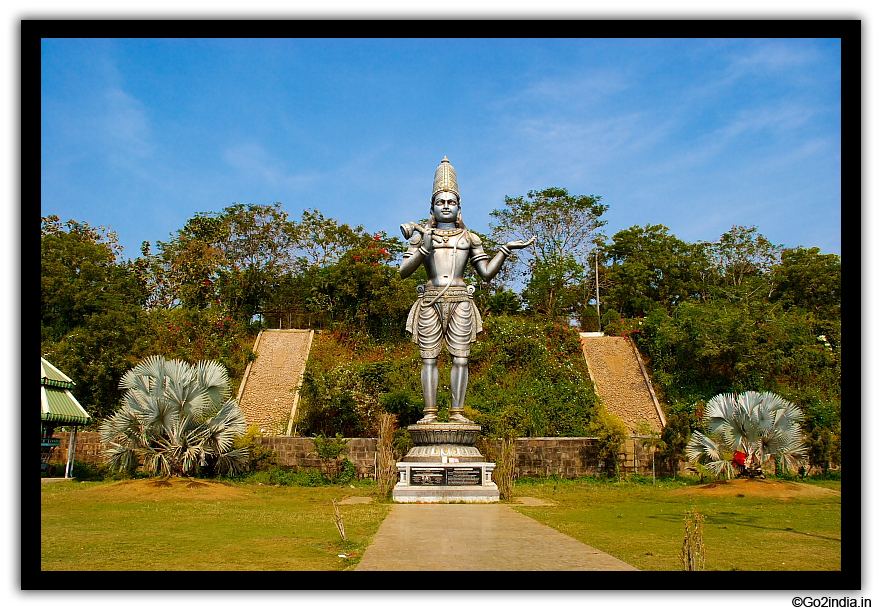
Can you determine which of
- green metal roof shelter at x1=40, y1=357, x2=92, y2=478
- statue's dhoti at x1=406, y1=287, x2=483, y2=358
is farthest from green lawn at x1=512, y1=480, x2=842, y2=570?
green metal roof shelter at x1=40, y1=357, x2=92, y2=478

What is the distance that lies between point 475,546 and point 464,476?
382 centimetres

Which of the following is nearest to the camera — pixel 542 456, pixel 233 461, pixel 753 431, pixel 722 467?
pixel 753 431

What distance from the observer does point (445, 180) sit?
30.7 ft

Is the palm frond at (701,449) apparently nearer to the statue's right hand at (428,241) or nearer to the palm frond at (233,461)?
the statue's right hand at (428,241)

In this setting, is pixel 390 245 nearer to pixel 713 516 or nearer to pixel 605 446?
pixel 605 446

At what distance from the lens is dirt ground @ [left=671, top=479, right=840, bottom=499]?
8688 millimetres

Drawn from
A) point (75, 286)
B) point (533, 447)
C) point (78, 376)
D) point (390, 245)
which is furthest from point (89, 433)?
point (390, 245)

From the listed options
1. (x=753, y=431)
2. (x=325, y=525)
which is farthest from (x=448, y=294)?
(x=753, y=431)

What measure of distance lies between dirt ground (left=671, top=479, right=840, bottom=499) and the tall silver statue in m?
3.32

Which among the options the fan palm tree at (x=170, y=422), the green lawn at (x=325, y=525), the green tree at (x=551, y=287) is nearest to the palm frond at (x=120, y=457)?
the fan palm tree at (x=170, y=422)

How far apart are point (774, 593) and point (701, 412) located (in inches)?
506

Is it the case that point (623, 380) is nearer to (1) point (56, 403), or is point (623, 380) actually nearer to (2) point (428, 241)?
(2) point (428, 241)

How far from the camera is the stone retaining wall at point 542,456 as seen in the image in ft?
38.7

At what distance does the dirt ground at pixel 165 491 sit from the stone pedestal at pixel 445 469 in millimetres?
2347
